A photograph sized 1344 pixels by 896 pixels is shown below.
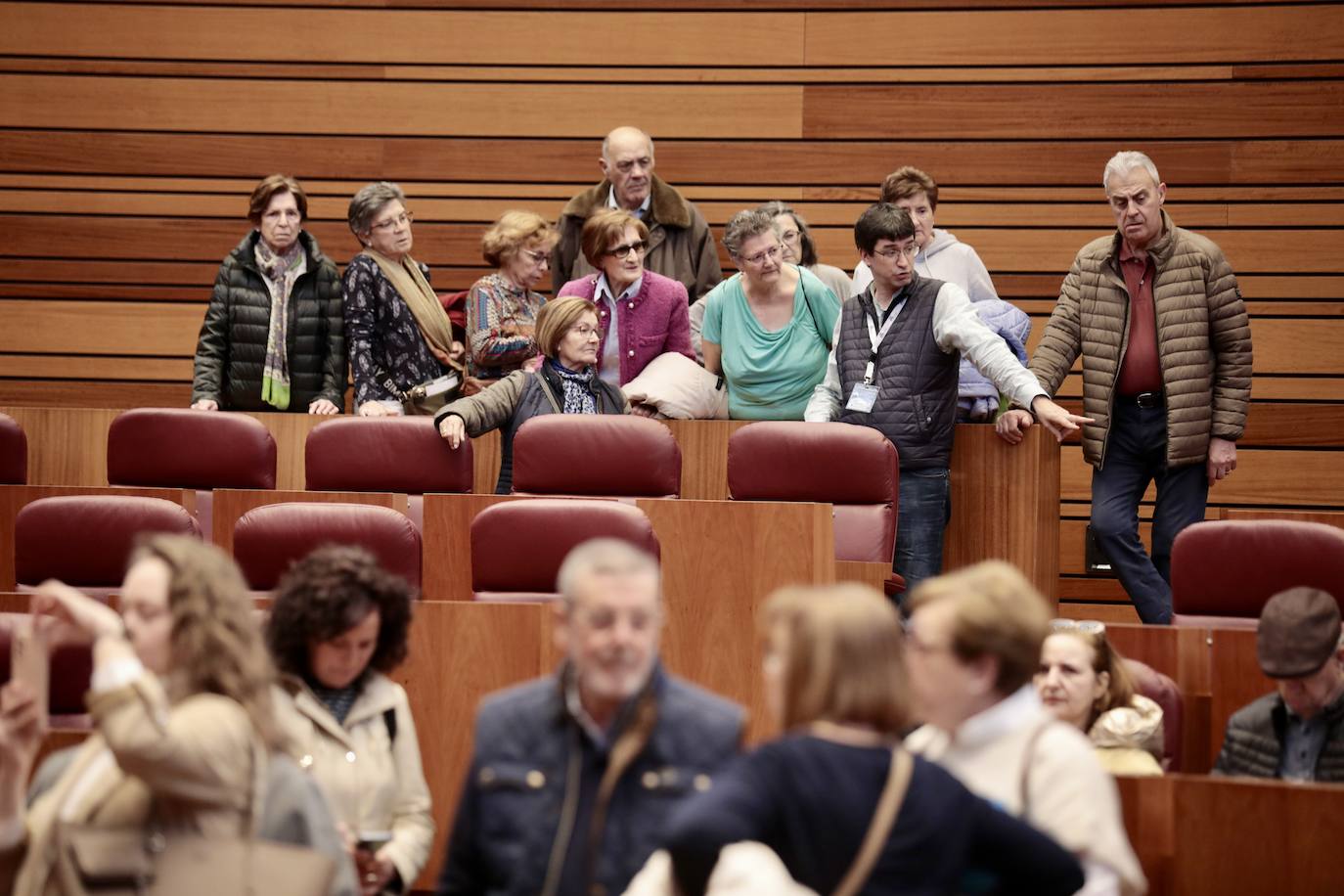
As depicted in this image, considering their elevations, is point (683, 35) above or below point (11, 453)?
above

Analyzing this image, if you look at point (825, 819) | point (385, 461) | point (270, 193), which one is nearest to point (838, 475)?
point (385, 461)

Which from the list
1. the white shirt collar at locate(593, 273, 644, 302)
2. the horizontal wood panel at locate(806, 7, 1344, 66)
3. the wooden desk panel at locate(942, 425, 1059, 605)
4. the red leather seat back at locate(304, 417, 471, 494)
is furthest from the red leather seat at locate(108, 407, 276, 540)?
the horizontal wood panel at locate(806, 7, 1344, 66)

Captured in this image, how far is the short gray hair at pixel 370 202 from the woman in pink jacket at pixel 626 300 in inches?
19.8

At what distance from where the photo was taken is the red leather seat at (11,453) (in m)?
3.77

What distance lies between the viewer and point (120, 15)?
17.5 feet

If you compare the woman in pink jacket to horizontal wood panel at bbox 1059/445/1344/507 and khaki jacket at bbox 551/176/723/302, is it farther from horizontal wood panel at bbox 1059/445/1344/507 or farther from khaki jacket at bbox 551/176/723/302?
horizontal wood panel at bbox 1059/445/1344/507

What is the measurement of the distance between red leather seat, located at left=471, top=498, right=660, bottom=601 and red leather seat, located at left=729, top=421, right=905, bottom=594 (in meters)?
0.53

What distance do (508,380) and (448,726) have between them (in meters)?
1.28

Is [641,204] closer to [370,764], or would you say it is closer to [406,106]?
[406,106]

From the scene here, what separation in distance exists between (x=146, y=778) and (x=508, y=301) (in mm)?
2590

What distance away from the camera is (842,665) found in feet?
4.71

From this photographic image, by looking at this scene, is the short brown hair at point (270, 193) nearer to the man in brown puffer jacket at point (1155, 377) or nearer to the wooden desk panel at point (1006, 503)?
the wooden desk panel at point (1006, 503)

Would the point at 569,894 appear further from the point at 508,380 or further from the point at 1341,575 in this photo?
the point at 508,380

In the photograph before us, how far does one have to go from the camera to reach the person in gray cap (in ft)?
7.94
